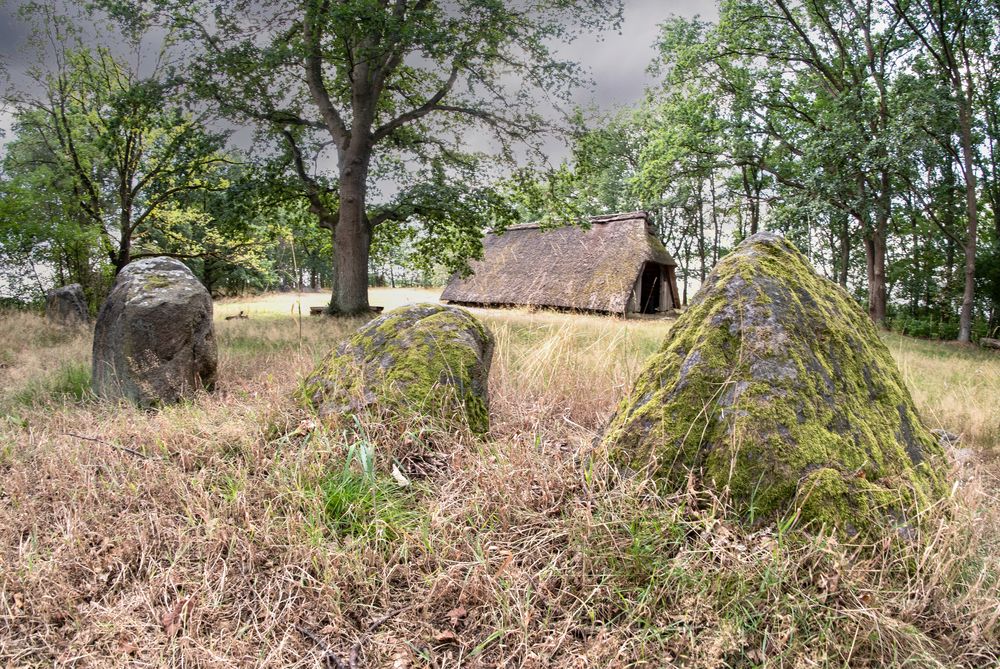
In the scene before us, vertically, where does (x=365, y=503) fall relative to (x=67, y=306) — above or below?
below

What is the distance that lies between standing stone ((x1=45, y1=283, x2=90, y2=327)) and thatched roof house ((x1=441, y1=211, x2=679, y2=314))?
12832mm

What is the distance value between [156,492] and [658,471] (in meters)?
2.79

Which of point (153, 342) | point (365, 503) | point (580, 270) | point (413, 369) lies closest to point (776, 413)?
point (365, 503)

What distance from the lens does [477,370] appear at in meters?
3.98

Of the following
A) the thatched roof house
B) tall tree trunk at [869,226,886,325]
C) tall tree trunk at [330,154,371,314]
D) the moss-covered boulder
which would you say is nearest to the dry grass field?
the moss-covered boulder

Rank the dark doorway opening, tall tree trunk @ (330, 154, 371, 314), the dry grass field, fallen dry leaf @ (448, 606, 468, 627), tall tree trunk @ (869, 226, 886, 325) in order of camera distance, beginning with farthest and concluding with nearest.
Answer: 1. the dark doorway opening
2. tall tree trunk @ (869, 226, 886, 325)
3. tall tree trunk @ (330, 154, 371, 314)
4. fallen dry leaf @ (448, 606, 468, 627)
5. the dry grass field

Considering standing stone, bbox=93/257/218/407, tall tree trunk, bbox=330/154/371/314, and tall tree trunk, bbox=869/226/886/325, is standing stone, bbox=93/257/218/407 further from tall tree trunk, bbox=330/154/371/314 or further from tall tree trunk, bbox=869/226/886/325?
tall tree trunk, bbox=869/226/886/325

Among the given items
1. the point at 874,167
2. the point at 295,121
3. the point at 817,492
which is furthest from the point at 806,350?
the point at 874,167

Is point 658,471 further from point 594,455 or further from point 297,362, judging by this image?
point 297,362

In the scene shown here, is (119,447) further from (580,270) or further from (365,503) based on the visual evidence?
(580,270)

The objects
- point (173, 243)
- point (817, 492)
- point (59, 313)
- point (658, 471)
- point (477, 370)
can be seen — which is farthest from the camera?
point (173, 243)

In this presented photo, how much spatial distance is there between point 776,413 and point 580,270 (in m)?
20.3

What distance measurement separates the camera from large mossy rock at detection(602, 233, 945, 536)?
2.28 meters

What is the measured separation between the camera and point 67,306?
12938 millimetres
